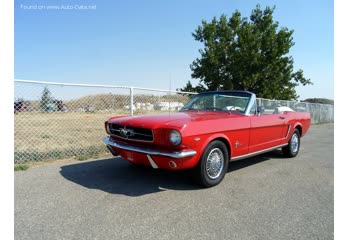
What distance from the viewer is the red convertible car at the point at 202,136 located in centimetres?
355

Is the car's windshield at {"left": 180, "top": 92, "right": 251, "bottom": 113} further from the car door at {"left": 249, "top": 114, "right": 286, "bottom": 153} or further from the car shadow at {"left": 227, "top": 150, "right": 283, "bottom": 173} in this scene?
the car shadow at {"left": 227, "top": 150, "right": 283, "bottom": 173}

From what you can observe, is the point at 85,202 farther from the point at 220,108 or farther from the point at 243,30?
the point at 243,30

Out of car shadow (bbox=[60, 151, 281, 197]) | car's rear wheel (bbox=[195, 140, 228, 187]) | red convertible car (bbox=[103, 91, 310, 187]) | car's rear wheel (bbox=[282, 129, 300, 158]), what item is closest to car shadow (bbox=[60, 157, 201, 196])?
car shadow (bbox=[60, 151, 281, 197])

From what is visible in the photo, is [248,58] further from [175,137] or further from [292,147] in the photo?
[175,137]

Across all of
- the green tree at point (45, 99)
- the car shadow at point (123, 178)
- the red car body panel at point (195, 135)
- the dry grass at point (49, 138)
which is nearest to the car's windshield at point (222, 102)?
the red car body panel at point (195, 135)

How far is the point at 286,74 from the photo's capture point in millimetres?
21203

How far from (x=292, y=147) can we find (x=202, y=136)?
3686 millimetres

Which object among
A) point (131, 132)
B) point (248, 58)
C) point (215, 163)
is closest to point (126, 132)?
point (131, 132)

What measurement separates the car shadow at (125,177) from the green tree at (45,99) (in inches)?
58.6

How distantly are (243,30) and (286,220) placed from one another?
2006cm

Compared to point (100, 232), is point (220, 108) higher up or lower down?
higher up

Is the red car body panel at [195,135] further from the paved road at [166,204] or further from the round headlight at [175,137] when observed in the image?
the paved road at [166,204]

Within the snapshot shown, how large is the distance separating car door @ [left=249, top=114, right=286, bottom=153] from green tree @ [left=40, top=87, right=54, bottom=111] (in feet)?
13.7
